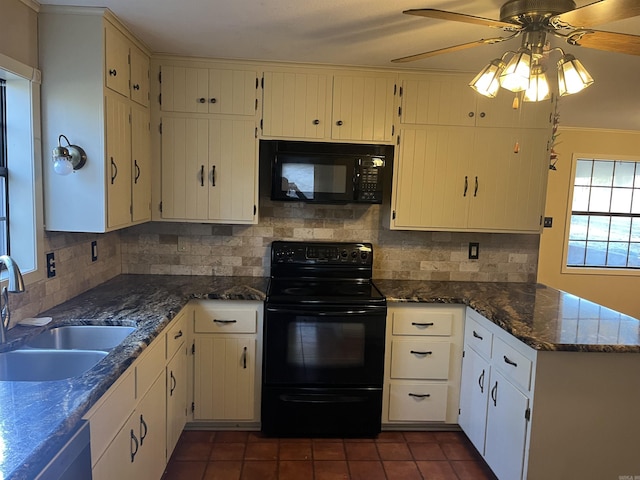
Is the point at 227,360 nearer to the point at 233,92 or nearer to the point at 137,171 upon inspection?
the point at 137,171

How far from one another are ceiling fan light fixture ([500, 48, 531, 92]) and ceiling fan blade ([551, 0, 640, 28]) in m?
0.14

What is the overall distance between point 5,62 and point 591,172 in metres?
5.78

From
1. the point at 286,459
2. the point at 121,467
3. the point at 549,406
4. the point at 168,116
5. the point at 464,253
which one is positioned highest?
the point at 168,116

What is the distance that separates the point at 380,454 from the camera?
8.63 feet

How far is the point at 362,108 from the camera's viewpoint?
2906mm

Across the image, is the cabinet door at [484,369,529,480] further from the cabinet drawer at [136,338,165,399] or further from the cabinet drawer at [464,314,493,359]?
the cabinet drawer at [136,338,165,399]

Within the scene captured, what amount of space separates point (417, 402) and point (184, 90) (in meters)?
2.45

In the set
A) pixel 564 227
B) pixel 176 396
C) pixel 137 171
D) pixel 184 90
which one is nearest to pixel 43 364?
pixel 176 396

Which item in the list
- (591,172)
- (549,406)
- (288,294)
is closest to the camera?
(549,406)

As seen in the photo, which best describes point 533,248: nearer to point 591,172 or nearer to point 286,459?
point 286,459

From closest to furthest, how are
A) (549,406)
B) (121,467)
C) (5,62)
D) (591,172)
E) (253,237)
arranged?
(121,467) → (5,62) → (549,406) → (253,237) → (591,172)

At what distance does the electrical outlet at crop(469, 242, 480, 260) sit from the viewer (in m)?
3.31

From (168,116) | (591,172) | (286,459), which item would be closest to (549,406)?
(286,459)

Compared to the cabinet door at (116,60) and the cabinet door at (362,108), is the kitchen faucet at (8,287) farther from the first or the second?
the cabinet door at (362,108)
